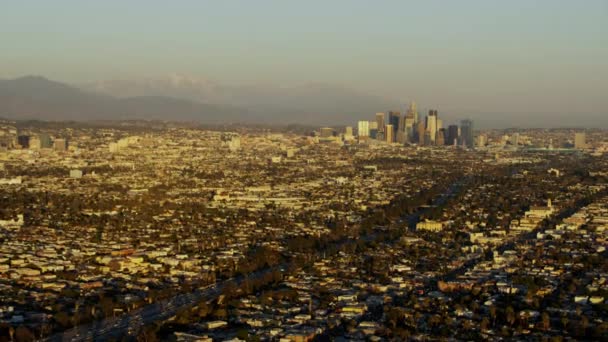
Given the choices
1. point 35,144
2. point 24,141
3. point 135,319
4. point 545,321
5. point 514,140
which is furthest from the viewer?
point 514,140

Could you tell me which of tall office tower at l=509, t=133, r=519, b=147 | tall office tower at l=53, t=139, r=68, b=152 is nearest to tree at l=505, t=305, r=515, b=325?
tall office tower at l=53, t=139, r=68, b=152

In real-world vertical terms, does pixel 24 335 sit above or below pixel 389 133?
below

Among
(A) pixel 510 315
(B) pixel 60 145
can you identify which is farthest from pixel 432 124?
(A) pixel 510 315

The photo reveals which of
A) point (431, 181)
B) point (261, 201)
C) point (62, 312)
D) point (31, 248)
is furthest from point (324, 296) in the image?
point (431, 181)

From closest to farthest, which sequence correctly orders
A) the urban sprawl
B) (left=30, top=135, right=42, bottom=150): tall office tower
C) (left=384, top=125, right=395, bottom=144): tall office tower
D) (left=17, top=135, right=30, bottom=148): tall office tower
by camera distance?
the urban sprawl
(left=30, top=135, right=42, bottom=150): tall office tower
(left=17, top=135, right=30, bottom=148): tall office tower
(left=384, top=125, right=395, bottom=144): tall office tower

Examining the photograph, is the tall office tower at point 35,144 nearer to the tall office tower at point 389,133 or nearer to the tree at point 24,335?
the tall office tower at point 389,133

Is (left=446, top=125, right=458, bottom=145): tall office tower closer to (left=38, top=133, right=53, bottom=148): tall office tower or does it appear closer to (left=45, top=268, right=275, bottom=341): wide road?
(left=38, top=133, right=53, bottom=148): tall office tower

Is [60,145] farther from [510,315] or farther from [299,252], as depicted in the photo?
[510,315]

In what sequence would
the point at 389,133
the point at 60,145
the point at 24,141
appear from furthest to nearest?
the point at 389,133 < the point at 24,141 < the point at 60,145
